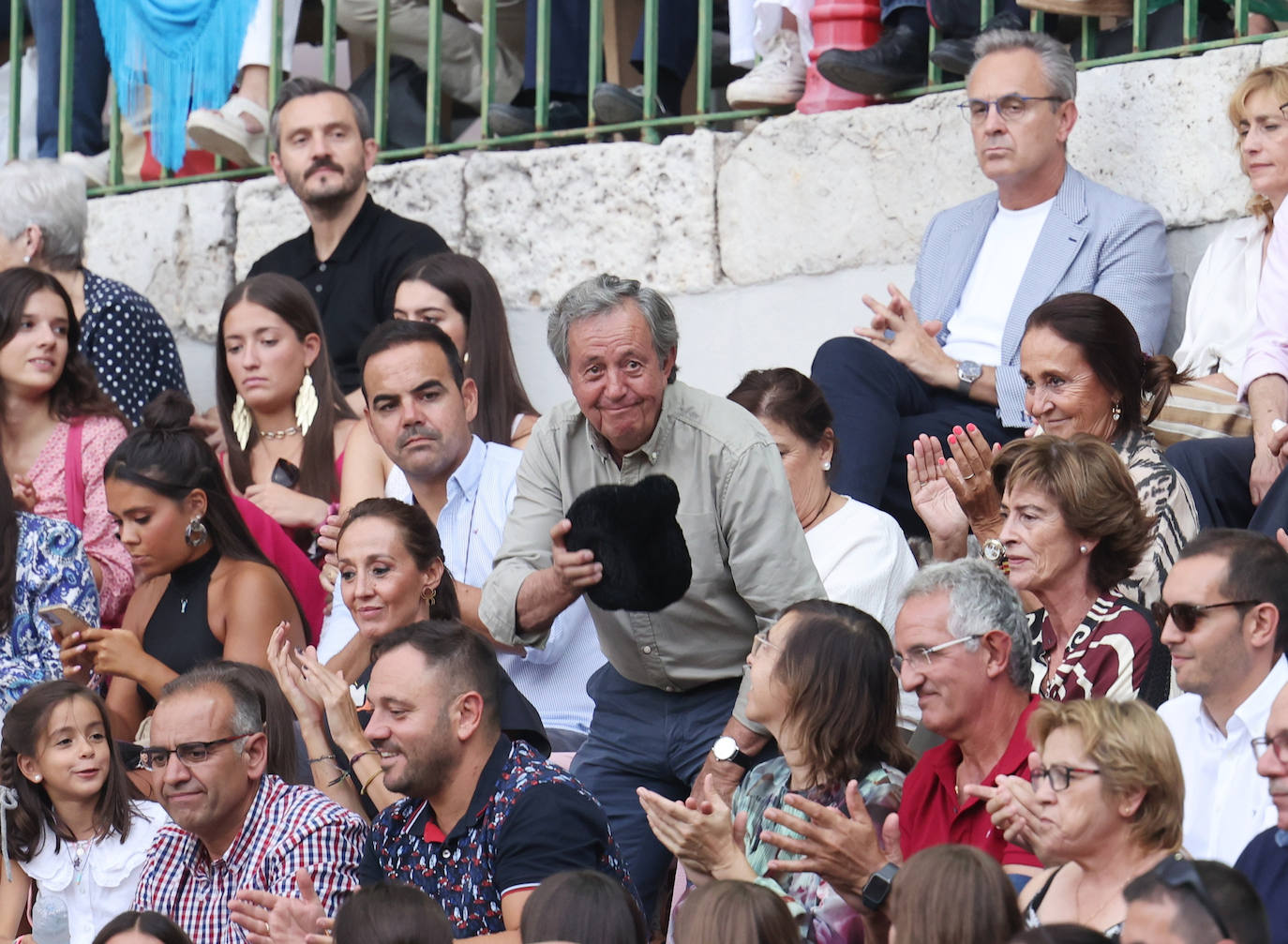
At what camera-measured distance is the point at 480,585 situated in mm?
5680

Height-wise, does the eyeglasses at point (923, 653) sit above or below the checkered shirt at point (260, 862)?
above

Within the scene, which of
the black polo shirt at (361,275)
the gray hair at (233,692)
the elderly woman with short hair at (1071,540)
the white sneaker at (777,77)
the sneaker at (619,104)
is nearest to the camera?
the elderly woman with short hair at (1071,540)

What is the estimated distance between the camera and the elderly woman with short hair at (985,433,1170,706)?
4.46 meters

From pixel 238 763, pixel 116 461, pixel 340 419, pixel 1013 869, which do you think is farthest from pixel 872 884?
pixel 340 419

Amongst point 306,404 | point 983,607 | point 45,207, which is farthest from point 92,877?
point 45,207

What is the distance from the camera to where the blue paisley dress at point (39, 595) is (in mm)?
5582

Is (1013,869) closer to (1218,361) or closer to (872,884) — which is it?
(872,884)

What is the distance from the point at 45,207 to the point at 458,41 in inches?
71.1

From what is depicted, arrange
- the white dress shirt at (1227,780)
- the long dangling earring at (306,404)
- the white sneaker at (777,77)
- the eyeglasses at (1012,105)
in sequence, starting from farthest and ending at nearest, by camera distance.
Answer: the white sneaker at (777,77) < the long dangling earring at (306,404) < the eyeglasses at (1012,105) < the white dress shirt at (1227,780)

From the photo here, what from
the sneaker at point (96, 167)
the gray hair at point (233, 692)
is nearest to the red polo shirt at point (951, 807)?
the gray hair at point (233, 692)

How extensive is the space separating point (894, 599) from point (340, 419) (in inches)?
86.6

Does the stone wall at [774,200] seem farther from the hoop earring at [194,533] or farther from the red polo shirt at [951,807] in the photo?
the red polo shirt at [951,807]

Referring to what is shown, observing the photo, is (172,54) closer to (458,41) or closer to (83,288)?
A: (458,41)

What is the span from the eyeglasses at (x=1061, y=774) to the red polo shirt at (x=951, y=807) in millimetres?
351
